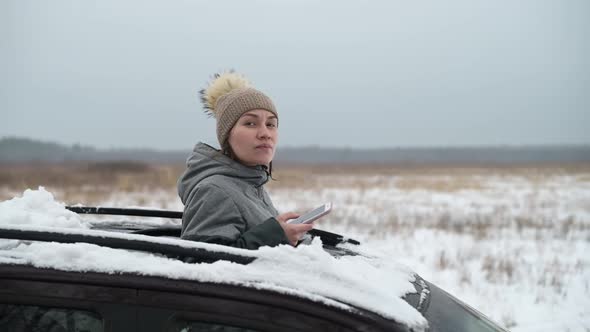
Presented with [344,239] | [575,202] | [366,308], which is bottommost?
[366,308]

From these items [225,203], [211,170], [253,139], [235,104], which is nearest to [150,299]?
[225,203]

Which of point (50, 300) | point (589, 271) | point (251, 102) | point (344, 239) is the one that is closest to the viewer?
point (50, 300)

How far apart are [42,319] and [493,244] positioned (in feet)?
33.9

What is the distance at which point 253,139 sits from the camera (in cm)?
224

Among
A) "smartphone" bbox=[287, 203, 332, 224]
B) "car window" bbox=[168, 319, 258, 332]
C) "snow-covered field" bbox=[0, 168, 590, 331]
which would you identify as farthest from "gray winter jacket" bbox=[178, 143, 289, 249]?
"snow-covered field" bbox=[0, 168, 590, 331]

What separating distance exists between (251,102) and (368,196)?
19.7 metres

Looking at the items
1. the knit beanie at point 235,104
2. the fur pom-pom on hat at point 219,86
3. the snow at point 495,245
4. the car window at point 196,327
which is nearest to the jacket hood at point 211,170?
the knit beanie at point 235,104

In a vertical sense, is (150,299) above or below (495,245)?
below

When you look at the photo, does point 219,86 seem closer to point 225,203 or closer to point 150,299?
point 225,203

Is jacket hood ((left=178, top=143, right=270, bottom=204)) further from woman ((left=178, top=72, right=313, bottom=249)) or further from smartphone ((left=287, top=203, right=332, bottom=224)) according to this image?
smartphone ((left=287, top=203, right=332, bottom=224))

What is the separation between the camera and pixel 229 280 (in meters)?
1.39

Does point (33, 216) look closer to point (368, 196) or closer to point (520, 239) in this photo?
point (520, 239)

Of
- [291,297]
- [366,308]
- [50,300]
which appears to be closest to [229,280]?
[291,297]

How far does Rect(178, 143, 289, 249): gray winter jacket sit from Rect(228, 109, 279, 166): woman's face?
0.17 feet
